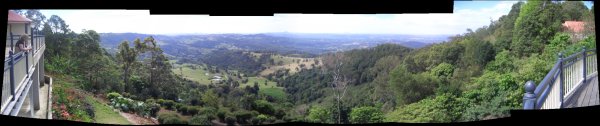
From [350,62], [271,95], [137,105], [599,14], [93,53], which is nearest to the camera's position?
[599,14]

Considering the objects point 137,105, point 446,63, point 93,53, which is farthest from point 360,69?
point 93,53

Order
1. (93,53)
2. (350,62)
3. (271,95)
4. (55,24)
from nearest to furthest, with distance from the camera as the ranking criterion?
(55,24) → (93,53) → (350,62) → (271,95)

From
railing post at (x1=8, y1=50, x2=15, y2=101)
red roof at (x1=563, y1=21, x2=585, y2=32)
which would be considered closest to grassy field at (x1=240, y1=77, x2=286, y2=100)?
red roof at (x1=563, y1=21, x2=585, y2=32)

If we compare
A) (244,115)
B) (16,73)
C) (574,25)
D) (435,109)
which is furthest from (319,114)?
(16,73)

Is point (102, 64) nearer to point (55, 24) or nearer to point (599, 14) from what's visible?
point (55, 24)

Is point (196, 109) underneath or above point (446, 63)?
underneath

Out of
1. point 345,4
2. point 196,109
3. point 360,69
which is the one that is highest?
point 345,4

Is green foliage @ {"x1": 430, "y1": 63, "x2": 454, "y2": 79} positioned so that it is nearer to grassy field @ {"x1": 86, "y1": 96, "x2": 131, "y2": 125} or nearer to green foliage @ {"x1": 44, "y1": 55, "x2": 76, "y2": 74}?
grassy field @ {"x1": 86, "y1": 96, "x2": 131, "y2": 125}

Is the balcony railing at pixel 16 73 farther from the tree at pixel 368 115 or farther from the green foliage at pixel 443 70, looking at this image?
the green foliage at pixel 443 70
